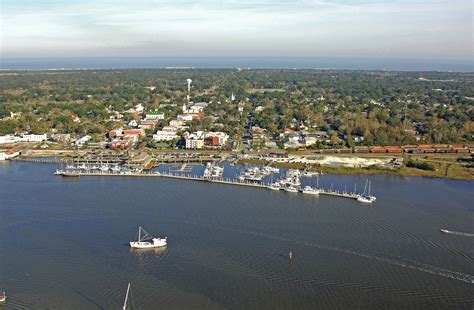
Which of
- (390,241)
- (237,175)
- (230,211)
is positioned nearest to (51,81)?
(237,175)

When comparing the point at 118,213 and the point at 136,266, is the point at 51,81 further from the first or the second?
the point at 136,266

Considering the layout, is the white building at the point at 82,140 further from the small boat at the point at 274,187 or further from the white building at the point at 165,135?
the small boat at the point at 274,187

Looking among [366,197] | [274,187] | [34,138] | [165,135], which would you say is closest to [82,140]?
[34,138]

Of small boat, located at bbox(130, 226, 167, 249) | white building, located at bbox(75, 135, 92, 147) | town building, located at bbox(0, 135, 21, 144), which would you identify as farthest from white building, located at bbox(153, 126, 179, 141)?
small boat, located at bbox(130, 226, 167, 249)

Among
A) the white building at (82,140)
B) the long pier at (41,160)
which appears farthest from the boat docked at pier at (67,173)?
the white building at (82,140)

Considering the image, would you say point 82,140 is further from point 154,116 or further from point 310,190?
point 310,190
